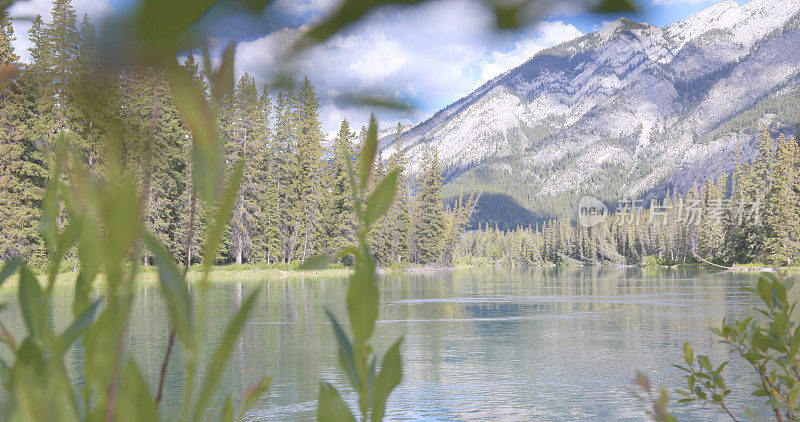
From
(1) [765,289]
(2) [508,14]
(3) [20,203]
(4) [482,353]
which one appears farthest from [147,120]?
(3) [20,203]

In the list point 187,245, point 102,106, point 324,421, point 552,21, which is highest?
point 552,21

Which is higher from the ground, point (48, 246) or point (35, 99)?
point (35, 99)

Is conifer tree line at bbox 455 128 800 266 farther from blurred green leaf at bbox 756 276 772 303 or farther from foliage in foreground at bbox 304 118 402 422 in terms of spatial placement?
foliage in foreground at bbox 304 118 402 422

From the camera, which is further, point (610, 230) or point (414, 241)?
point (610, 230)

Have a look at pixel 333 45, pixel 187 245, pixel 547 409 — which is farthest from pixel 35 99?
pixel 547 409

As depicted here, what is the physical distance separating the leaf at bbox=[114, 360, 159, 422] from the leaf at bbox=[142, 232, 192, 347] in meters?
0.03

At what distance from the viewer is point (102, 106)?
596mm

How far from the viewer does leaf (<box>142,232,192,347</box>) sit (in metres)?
0.34

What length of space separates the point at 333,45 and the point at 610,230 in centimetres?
10627

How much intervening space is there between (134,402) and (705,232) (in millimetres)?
71476

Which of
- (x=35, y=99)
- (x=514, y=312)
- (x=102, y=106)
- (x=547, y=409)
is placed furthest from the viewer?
(x=514, y=312)

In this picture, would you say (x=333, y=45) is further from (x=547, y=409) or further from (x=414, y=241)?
(x=414, y=241)

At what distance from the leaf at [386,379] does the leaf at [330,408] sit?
1.2 inches

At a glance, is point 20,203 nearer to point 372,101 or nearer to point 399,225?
point 399,225
